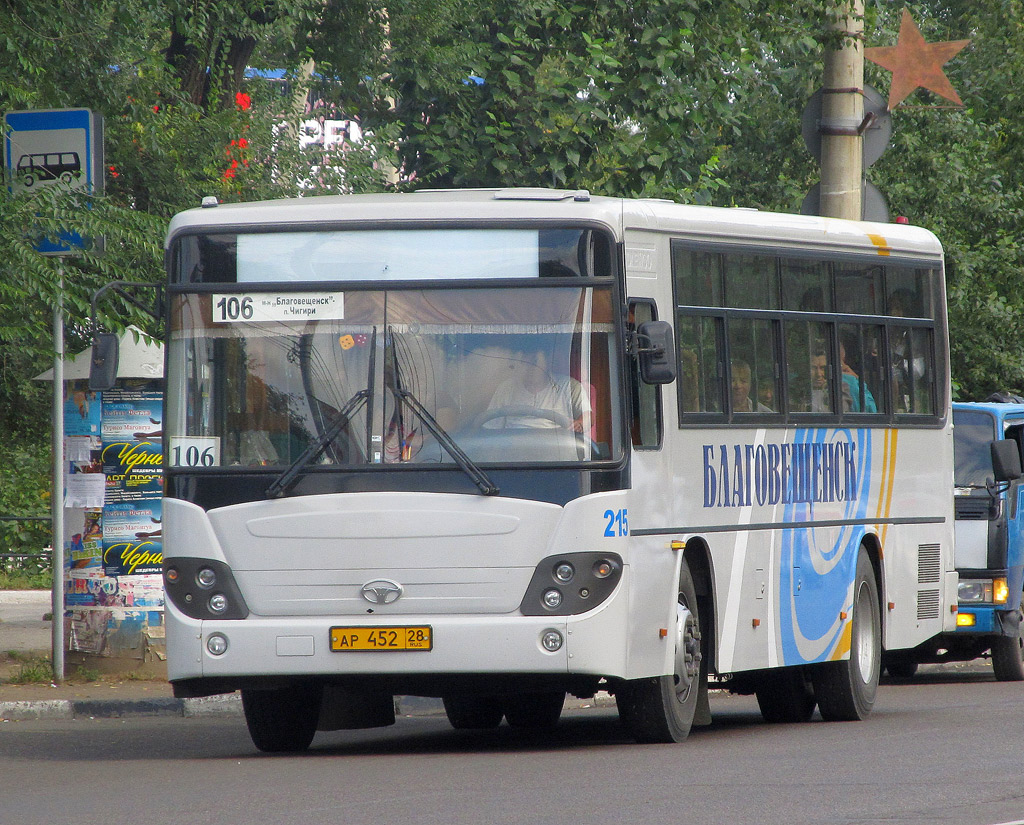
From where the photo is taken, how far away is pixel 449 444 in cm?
1038

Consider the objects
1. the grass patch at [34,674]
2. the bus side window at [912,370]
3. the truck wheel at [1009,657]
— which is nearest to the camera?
the bus side window at [912,370]

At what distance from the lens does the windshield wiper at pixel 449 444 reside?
33.7ft

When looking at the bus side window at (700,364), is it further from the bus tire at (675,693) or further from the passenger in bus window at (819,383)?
the passenger in bus window at (819,383)

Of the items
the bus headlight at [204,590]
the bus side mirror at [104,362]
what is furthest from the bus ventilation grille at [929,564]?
the bus side mirror at [104,362]

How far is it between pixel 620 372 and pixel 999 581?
7.89 m

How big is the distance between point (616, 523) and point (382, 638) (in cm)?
131

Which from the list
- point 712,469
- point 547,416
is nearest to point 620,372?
point 547,416

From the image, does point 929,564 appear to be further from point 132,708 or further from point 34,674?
point 34,674

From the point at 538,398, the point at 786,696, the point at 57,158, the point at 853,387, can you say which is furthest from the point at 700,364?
the point at 57,158

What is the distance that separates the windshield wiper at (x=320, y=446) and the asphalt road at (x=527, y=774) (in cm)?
141

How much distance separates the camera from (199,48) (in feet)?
62.1

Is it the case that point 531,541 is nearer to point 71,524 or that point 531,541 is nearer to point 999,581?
point 71,524

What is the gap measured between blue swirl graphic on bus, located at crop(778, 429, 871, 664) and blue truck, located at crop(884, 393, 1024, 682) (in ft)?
13.7

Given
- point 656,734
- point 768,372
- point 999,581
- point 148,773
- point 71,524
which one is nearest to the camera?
point 148,773
